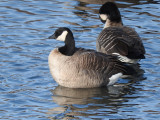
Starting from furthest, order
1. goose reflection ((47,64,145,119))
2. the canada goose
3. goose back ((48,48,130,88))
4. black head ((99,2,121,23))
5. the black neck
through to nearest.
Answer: black head ((99,2,121,23)) → the canada goose → the black neck → goose back ((48,48,130,88)) → goose reflection ((47,64,145,119))

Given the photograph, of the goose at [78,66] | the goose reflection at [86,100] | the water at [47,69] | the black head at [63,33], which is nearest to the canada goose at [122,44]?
the water at [47,69]

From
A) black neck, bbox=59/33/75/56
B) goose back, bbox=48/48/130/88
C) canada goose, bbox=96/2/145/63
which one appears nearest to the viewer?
goose back, bbox=48/48/130/88

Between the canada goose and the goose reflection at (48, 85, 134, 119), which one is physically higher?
the canada goose

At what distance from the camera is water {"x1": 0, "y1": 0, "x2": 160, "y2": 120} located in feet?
32.1

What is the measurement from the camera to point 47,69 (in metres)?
12.4

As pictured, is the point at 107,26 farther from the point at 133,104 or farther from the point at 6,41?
the point at 133,104

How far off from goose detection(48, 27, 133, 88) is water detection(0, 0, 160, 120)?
0.74 feet

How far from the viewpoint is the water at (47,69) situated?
32.1 feet

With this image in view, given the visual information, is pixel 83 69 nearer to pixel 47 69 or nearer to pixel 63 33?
pixel 63 33

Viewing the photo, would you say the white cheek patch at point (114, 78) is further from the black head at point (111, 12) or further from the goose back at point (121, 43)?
the black head at point (111, 12)

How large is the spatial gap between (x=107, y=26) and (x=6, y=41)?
3.06 m

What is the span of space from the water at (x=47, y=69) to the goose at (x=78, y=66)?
0.23 metres

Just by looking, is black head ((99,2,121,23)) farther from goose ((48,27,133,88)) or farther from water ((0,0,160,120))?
goose ((48,27,133,88))

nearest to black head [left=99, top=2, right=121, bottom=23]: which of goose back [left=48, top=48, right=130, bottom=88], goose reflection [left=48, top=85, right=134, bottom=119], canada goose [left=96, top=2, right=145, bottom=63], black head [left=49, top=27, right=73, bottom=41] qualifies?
canada goose [left=96, top=2, right=145, bottom=63]
